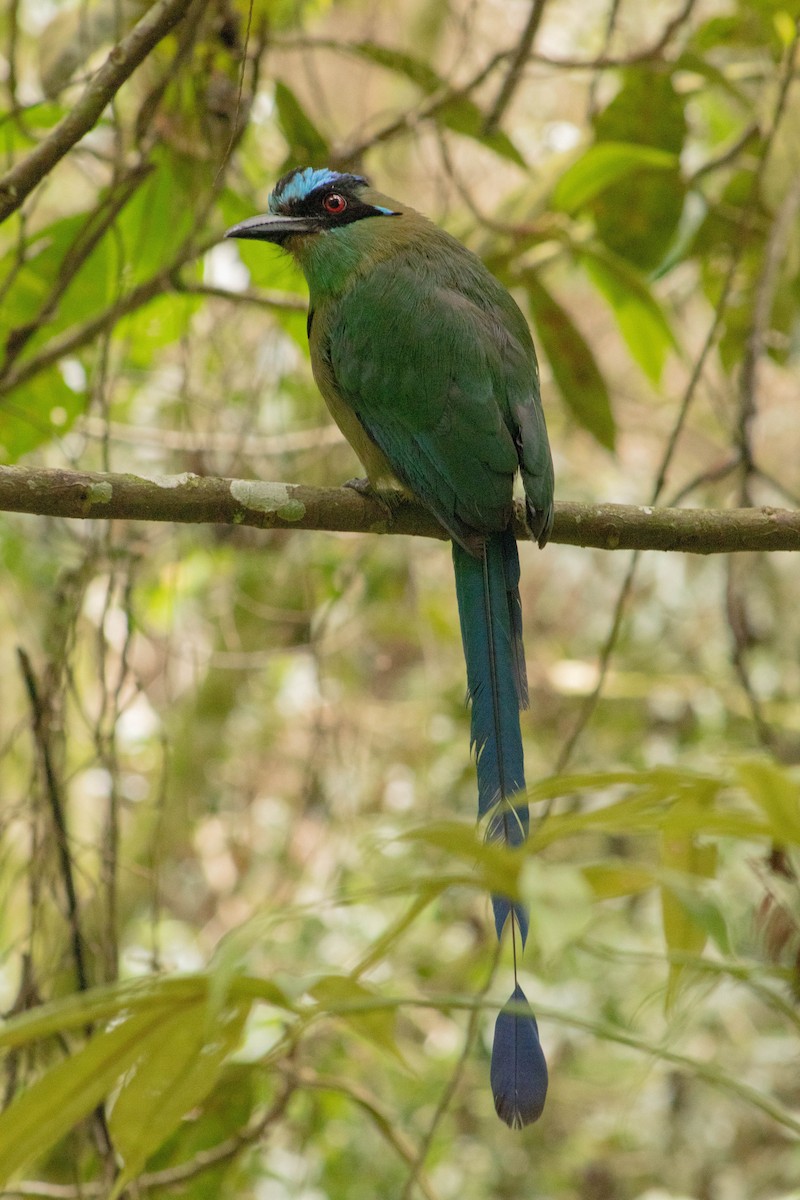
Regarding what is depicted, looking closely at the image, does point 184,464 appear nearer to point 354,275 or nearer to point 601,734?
point 354,275

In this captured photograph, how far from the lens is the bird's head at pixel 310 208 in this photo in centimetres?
250

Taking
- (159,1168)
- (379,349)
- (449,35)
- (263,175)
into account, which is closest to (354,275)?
(379,349)

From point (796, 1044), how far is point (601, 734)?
1296 millimetres

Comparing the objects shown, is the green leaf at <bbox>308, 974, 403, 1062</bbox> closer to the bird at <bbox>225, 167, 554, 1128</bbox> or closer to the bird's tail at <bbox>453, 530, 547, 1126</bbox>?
the bird's tail at <bbox>453, 530, 547, 1126</bbox>

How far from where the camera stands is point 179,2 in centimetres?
156

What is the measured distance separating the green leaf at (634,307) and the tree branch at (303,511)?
34.8 inches

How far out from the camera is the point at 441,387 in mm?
2266

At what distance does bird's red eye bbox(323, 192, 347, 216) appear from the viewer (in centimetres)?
260

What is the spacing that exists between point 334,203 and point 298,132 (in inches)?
6.5

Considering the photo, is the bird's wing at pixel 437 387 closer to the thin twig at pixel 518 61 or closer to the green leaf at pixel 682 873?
the thin twig at pixel 518 61

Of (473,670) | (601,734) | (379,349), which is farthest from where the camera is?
(601,734)

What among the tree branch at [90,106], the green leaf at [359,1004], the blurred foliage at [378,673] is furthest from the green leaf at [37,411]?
the green leaf at [359,1004]

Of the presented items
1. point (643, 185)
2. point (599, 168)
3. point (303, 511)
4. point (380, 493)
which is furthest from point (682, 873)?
point (643, 185)

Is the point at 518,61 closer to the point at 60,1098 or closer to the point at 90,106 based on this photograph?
the point at 90,106
